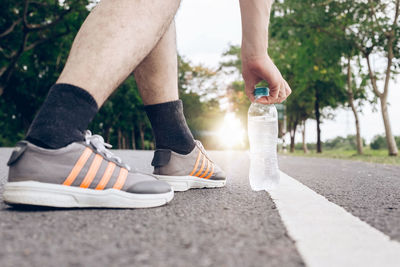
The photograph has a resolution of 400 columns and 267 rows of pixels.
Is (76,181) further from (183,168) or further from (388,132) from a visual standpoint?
(388,132)

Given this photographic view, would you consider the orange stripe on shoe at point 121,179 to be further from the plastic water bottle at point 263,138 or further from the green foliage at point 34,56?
the green foliage at point 34,56

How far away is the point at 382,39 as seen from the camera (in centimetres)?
1323

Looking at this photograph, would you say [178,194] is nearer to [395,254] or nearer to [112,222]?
[112,222]

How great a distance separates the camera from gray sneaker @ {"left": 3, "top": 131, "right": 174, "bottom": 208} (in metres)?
1.68

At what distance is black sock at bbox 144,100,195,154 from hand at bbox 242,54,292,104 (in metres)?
0.50

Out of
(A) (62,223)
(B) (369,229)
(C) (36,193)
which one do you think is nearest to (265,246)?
(B) (369,229)

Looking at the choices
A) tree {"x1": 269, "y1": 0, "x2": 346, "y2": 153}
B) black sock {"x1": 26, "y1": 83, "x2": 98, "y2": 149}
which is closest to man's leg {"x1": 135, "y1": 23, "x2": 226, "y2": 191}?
black sock {"x1": 26, "y1": 83, "x2": 98, "y2": 149}

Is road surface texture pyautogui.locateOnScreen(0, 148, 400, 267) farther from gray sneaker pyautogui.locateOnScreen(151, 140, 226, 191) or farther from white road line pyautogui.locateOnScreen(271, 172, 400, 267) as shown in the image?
gray sneaker pyautogui.locateOnScreen(151, 140, 226, 191)

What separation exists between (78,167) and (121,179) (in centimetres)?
22

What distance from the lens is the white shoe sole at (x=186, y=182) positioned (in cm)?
243

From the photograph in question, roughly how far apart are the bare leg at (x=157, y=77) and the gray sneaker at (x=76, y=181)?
2.05 ft

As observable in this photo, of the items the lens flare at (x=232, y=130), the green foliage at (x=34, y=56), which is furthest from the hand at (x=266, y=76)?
the lens flare at (x=232, y=130)

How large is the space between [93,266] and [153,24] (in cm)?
131

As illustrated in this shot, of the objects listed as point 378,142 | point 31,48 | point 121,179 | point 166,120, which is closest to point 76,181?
point 121,179
